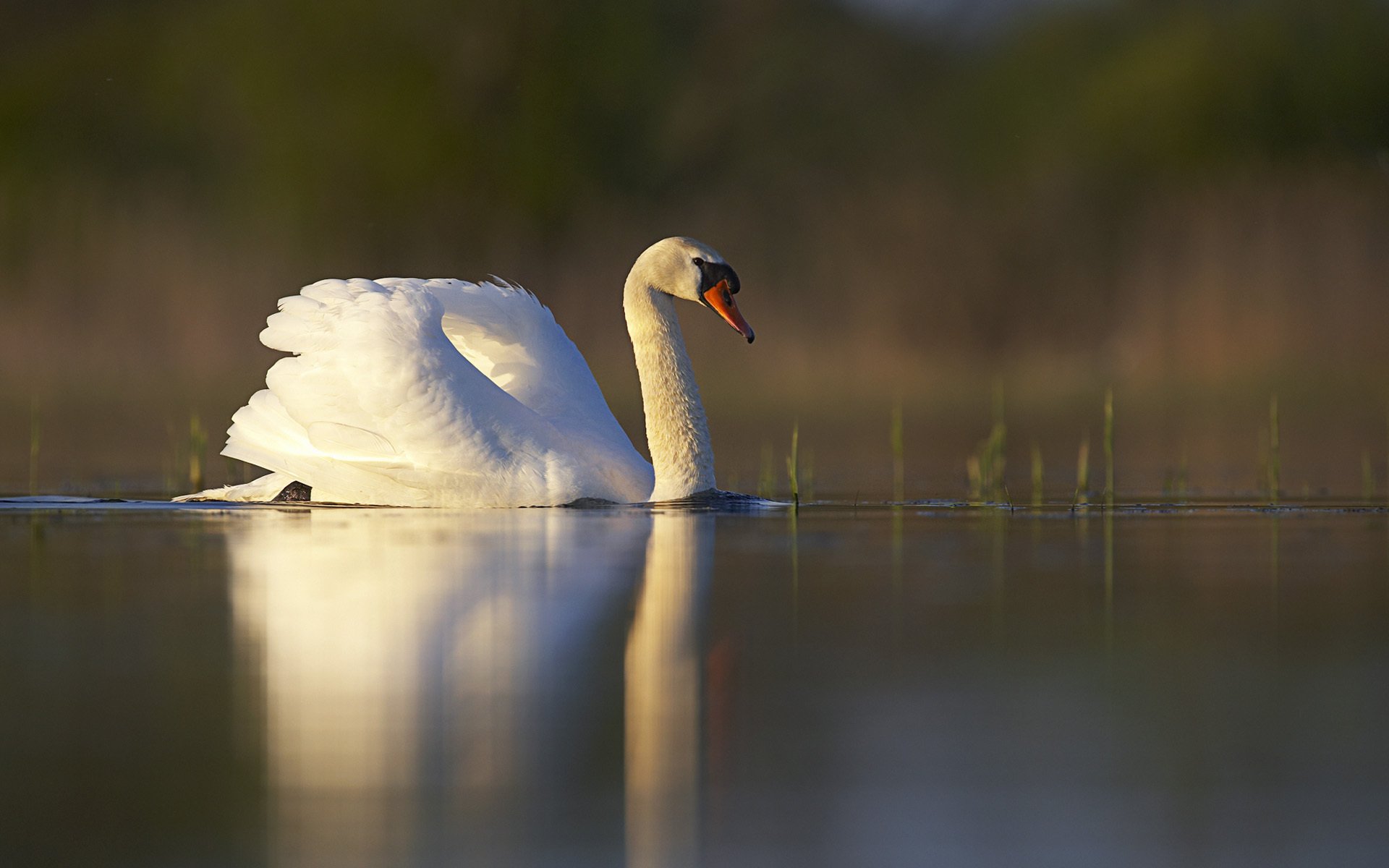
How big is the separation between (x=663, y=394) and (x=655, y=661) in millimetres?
5184

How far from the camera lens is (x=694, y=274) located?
10211 mm

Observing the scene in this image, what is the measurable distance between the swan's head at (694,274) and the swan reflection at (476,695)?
9.43ft

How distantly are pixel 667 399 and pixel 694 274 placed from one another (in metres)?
0.70

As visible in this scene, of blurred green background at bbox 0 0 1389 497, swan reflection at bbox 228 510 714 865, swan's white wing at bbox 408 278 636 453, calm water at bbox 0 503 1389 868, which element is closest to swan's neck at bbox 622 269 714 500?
swan's white wing at bbox 408 278 636 453

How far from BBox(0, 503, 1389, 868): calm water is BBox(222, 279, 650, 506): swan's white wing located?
67.0 inches

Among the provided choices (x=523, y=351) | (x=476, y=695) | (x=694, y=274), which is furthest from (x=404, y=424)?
(x=476, y=695)

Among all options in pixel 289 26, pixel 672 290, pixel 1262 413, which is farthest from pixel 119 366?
pixel 289 26

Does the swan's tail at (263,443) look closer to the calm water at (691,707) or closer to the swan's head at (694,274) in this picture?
the swan's head at (694,274)

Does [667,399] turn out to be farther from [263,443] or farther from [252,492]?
[252,492]

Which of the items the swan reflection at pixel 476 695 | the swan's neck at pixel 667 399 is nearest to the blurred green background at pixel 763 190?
the swan's neck at pixel 667 399

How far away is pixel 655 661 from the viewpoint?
16.0 feet

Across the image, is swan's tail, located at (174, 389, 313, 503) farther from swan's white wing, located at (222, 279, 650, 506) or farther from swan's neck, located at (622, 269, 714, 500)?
swan's neck, located at (622, 269, 714, 500)

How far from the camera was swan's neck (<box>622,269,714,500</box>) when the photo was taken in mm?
9625

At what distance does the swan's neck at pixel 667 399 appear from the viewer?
962cm
